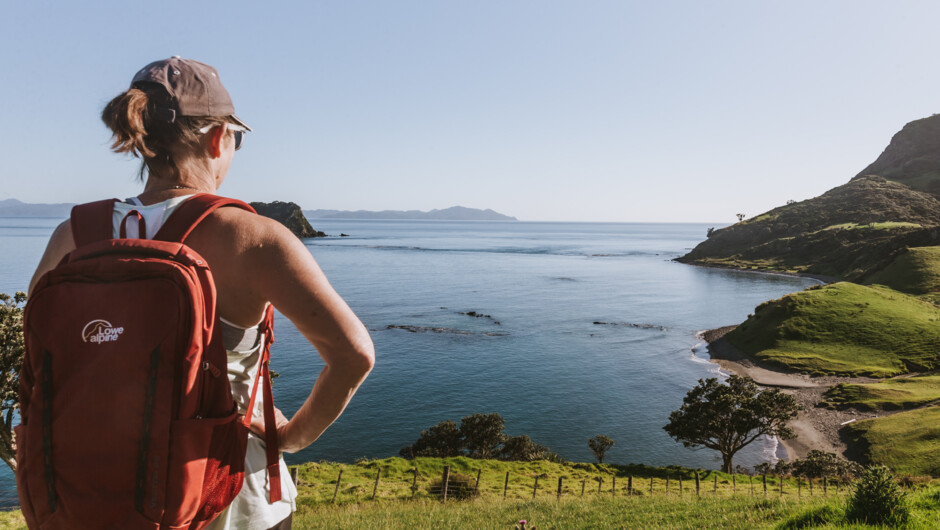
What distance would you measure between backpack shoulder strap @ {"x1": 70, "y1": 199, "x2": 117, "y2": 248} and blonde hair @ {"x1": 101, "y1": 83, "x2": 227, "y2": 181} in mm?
204

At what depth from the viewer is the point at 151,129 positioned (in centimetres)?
165

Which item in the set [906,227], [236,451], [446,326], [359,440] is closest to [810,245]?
[906,227]

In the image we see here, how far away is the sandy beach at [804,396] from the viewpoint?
149ft

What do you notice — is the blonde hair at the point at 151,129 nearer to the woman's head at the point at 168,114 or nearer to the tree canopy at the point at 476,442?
the woman's head at the point at 168,114

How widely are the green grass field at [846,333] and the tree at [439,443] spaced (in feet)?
157

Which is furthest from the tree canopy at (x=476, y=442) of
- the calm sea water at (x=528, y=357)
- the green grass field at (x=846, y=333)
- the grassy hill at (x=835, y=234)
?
the grassy hill at (x=835, y=234)

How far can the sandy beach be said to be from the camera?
1784 inches

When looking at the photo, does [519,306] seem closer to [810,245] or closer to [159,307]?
[159,307]

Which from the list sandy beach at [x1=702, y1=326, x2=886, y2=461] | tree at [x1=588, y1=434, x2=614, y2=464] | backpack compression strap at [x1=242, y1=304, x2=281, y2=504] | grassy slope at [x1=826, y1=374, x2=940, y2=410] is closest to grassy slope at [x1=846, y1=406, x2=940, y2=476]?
sandy beach at [x1=702, y1=326, x2=886, y2=461]

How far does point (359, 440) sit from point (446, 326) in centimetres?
3566

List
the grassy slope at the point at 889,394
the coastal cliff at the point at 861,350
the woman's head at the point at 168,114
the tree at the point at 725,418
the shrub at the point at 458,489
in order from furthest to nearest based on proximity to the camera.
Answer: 1. the grassy slope at the point at 889,394
2. the coastal cliff at the point at 861,350
3. the tree at the point at 725,418
4. the shrub at the point at 458,489
5. the woman's head at the point at 168,114

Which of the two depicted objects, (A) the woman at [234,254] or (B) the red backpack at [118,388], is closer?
(B) the red backpack at [118,388]

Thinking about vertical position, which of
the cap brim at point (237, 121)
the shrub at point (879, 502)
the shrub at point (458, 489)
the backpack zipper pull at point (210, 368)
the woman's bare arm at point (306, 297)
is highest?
the cap brim at point (237, 121)

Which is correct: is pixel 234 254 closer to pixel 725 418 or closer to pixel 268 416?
pixel 268 416
